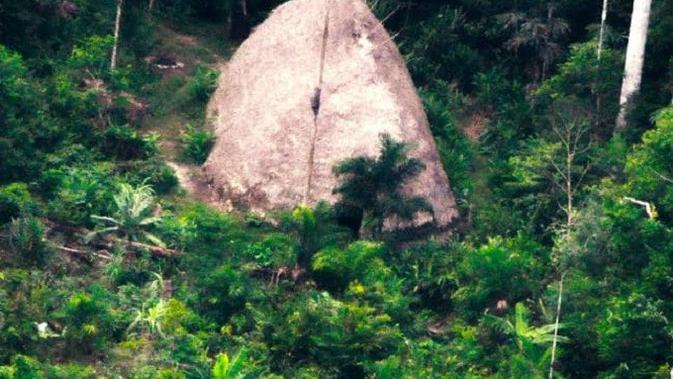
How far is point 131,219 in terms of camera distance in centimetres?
2336

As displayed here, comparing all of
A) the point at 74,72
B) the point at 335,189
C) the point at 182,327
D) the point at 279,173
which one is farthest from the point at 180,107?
the point at 182,327

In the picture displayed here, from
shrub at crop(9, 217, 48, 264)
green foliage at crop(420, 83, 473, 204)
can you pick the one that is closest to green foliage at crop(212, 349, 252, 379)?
shrub at crop(9, 217, 48, 264)

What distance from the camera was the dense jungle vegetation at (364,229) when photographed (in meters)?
20.5

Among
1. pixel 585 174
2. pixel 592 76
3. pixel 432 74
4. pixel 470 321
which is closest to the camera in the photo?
pixel 470 321

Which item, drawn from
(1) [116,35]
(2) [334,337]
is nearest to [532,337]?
(2) [334,337]

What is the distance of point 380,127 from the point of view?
84.5 feet

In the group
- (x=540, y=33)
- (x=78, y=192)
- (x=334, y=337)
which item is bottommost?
(x=334, y=337)

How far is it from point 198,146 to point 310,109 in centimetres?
250

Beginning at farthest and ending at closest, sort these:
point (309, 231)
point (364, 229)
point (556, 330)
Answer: point (364, 229) < point (309, 231) < point (556, 330)

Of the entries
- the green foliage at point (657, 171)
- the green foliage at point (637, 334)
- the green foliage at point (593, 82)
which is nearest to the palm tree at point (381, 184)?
the green foliage at point (657, 171)

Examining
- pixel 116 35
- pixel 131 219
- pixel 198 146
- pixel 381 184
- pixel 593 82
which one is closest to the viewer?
pixel 131 219

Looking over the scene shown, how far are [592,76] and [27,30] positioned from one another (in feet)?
38.3

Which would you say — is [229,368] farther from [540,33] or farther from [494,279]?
[540,33]

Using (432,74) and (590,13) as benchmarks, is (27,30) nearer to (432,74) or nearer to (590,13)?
(432,74)
